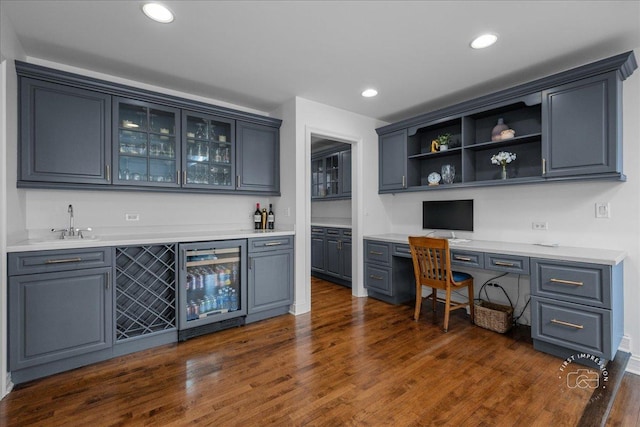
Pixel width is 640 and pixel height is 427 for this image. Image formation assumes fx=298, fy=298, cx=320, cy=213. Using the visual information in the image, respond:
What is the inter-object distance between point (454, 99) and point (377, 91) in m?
1.01

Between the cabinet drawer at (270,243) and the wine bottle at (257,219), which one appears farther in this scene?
the wine bottle at (257,219)

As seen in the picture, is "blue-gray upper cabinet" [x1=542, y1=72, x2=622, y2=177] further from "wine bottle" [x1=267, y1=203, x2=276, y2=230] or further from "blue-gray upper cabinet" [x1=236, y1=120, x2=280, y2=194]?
"wine bottle" [x1=267, y1=203, x2=276, y2=230]

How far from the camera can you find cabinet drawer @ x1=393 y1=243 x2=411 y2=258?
3.60 m

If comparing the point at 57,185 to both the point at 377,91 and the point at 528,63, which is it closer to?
the point at 377,91

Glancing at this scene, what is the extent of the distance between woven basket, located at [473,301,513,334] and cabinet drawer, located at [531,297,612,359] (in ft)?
1.25

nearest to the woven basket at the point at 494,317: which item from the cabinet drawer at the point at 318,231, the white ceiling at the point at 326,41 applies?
the white ceiling at the point at 326,41

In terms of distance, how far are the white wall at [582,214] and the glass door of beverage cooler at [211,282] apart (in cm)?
271

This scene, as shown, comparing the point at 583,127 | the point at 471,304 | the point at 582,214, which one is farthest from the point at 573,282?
the point at 583,127

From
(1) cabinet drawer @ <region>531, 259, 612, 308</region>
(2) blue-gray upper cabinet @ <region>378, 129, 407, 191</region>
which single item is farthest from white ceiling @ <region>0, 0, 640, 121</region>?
(1) cabinet drawer @ <region>531, 259, 612, 308</region>

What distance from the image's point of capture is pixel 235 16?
2.06 meters

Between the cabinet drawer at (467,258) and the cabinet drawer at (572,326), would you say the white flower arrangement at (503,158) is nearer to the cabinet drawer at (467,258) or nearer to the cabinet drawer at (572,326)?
the cabinet drawer at (467,258)

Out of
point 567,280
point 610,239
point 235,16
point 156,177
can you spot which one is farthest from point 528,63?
point 156,177

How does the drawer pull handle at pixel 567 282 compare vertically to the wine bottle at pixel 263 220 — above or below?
below

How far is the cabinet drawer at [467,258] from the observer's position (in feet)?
9.68
